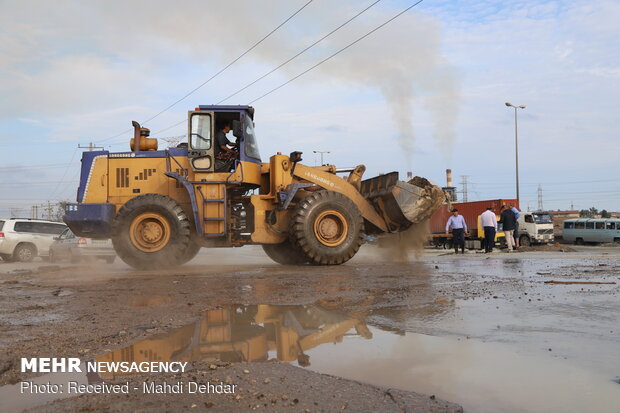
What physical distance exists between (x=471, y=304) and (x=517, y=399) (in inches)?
116

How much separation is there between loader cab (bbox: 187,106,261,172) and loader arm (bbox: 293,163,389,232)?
118cm

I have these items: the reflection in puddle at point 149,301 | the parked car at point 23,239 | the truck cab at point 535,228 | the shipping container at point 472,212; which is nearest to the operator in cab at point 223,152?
the reflection in puddle at point 149,301

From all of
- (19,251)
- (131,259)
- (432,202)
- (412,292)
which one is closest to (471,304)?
(412,292)

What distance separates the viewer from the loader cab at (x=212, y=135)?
10773mm

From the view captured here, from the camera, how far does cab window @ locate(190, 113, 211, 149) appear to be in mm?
10812

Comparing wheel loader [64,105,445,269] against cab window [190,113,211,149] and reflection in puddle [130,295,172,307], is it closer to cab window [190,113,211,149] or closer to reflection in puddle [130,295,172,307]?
cab window [190,113,211,149]

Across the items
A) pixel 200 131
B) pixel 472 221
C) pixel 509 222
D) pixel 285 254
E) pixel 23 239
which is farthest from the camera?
pixel 472 221

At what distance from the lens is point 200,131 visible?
427 inches

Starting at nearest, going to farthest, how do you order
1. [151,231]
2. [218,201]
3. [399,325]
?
1. [399,325]
2. [151,231]
3. [218,201]

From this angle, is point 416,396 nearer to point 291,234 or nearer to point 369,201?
point 291,234

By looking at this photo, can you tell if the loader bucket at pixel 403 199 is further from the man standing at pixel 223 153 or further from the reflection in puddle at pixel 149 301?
the reflection in puddle at pixel 149 301

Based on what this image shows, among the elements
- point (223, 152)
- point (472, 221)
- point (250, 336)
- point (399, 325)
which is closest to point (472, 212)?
point (472, 221)

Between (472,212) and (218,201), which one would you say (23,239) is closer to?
(218,201)

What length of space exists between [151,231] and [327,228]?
3678 mm
